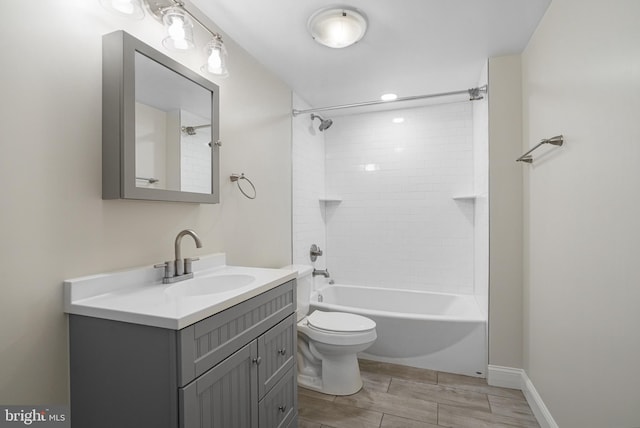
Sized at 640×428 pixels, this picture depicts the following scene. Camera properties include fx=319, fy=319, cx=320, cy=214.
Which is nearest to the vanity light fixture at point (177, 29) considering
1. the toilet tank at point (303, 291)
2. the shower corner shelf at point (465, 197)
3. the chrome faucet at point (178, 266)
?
the chrome faucet at point (178, 266)

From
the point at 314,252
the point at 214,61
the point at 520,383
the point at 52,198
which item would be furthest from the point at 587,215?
the point at 314,252

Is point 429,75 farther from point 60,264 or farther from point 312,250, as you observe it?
point 60,264

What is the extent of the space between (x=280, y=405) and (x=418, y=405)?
99cm

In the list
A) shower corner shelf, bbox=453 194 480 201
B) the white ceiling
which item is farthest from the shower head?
shower corner shelf, bbox=453 194 480 201

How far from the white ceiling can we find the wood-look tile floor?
2374 millimetres

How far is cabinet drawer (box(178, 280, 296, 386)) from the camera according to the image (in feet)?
3.34

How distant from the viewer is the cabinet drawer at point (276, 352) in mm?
1438

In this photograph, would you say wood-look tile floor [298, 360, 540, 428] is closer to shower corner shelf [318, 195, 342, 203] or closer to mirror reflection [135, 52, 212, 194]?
mirror reflection [135, 52, 212, 194]

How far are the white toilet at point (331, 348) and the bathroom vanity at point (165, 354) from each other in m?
0.73

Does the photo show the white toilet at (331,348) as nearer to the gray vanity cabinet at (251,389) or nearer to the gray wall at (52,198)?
the gray vanity cabinet at (251,389)

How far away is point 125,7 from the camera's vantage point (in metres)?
1.31

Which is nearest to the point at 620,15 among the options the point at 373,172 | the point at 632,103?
the point at 632,103

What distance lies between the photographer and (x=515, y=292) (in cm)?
224

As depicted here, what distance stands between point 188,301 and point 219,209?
2.97ft
